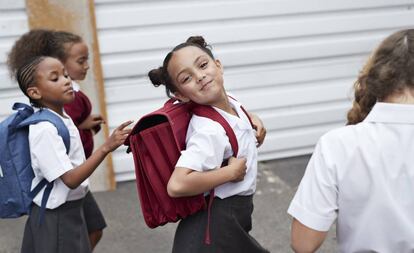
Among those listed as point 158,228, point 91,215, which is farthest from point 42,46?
point 158,228

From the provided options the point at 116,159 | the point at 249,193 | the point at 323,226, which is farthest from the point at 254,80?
the point at 323,226

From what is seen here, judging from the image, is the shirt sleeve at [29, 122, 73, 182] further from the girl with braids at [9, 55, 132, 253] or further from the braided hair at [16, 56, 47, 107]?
the braided hair at [16, 56, 47, 107]

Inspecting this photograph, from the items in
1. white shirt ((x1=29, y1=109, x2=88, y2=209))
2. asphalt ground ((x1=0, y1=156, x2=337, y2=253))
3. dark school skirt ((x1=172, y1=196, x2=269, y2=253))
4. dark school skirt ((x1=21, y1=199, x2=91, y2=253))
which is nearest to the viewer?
dark school skirt ((x1=172, y1=196, x2=269, y2=253))

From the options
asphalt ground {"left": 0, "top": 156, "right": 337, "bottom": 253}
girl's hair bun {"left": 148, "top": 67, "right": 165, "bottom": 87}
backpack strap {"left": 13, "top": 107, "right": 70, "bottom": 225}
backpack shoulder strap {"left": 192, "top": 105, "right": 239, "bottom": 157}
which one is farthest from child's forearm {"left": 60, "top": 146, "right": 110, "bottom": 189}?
asphalt ground {"left": 0, "top": 156, "right": 337, "bottom": 253}

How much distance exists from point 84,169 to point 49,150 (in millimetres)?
176

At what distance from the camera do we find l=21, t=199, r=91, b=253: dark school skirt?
8.95ft

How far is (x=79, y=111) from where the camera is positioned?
129 inches

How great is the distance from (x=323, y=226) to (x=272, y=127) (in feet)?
11.9

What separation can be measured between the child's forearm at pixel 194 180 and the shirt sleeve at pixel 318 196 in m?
0.48

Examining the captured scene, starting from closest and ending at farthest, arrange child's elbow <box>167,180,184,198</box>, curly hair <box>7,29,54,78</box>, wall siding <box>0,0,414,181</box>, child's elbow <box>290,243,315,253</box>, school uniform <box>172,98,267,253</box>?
child's elbow <box>290,243,315,253</box> → child's elbow <box>167,180,184,198</box> → school uniform <box>172,98,267,253</box> → curly hair <box>7,29,54,78</box> → wall siding <box>0,0,414,181</box>

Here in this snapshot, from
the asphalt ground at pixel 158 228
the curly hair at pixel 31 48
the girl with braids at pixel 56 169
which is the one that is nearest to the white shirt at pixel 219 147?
the girl with braids at pixel 56 169

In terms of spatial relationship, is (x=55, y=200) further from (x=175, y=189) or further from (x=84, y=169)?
A: (x=175, y=189)

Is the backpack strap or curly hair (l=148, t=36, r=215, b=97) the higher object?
curly hair (l=148, t=36, r=215, b=97)

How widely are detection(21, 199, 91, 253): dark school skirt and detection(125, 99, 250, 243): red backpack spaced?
596 mm
